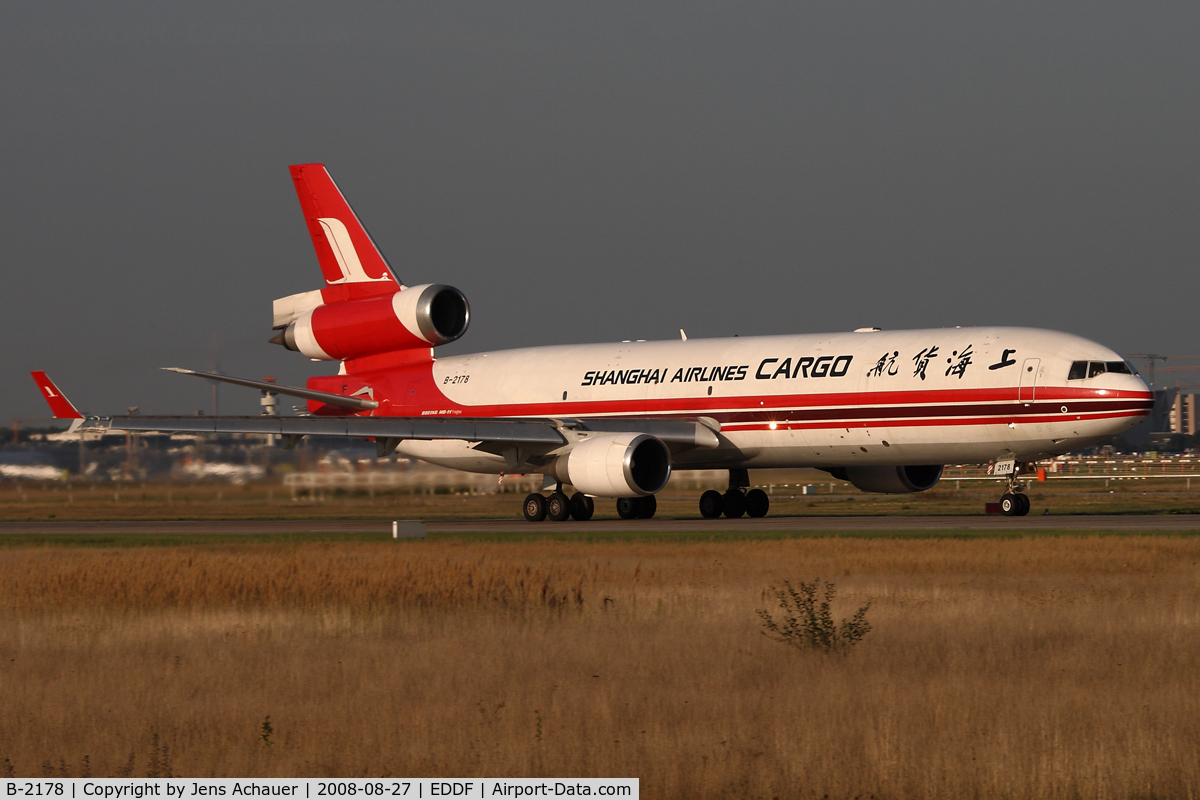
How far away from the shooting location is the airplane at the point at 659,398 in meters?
32.0

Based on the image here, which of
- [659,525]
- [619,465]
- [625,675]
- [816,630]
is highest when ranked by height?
[619,465]

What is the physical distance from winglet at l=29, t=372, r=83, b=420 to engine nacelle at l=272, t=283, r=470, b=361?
761 centimetres

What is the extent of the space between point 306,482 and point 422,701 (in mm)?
31599

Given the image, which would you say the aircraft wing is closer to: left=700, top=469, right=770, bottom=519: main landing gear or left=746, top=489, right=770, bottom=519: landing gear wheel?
left=700, top=469, right=770, bottom=519: main landing gear

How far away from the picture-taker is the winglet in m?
36.4

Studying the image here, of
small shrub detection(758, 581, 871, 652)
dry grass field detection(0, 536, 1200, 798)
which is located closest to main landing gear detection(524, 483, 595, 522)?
dry grass field detection(0, 536, 1200, 798)

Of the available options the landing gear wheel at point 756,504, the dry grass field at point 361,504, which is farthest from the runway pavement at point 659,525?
the dry grass field at point 361,504

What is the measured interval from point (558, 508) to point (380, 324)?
793 centimetres

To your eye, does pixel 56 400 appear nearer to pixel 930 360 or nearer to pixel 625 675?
pixel 930 360

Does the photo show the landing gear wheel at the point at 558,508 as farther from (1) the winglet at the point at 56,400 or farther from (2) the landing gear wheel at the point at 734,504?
(1) the winglet at the point at 56,400

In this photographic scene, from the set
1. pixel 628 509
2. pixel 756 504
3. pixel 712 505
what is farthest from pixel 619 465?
pixel 756 504

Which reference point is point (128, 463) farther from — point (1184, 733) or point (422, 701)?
point (1184, 733)

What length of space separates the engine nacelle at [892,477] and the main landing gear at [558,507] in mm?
6247
